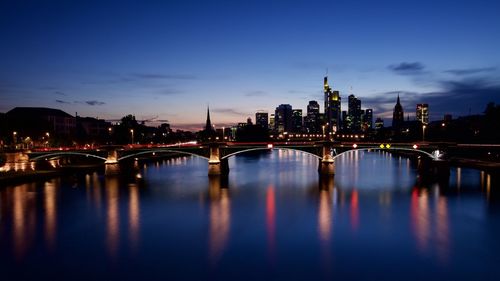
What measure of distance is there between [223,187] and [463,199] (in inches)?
987

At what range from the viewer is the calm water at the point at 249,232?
849 inches

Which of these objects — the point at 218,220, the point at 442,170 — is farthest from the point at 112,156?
the point at 442,170

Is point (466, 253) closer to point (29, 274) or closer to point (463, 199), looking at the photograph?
point (463, 199)

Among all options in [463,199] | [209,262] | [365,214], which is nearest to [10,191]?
[209,262]

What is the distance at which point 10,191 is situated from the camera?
4338 cm

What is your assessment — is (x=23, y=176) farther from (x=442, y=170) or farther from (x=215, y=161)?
(x=442, y=170)

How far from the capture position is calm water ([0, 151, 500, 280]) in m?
21.6

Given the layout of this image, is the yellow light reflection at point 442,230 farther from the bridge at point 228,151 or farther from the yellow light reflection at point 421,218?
the bridge at point 228,151

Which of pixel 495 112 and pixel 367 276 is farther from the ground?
pixel 495 112

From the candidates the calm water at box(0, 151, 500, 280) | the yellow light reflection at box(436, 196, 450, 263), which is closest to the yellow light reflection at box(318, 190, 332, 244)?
the calm water at box(0, 151, 500, 280)

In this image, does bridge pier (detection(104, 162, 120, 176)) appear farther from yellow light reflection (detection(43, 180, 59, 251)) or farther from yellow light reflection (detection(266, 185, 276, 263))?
yellow light reflection (detection(266, 185, 276, 263))

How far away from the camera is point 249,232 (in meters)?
28.6

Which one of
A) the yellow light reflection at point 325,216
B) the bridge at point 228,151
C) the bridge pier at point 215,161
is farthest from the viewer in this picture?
the bridge pier at point 215,161

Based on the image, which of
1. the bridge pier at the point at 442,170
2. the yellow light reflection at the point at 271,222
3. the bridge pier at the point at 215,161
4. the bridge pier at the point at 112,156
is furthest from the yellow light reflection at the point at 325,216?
the bridge pier at the point at 112,156
